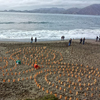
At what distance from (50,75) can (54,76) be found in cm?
38

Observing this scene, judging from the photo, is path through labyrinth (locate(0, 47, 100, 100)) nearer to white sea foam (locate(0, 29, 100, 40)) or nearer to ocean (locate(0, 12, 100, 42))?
ocean (locate(0, 12, 100, 42))

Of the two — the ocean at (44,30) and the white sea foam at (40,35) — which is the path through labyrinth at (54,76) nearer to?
the ocean at (44,30)

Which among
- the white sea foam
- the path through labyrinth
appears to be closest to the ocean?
the white sea foam

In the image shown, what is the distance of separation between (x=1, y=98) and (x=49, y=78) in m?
4.00

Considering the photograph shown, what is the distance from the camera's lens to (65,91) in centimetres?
845

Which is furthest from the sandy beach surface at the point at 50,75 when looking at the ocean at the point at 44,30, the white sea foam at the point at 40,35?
the white sea foam at the point at 40,35

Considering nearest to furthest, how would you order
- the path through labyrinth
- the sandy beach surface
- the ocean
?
the sandy beach surface, the path through labyrinth, the ocean

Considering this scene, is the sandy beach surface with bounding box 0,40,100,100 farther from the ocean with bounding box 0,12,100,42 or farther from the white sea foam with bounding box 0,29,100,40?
the white sea foam with bounding box 0,29,100,40

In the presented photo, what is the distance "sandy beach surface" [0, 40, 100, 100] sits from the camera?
322 inches

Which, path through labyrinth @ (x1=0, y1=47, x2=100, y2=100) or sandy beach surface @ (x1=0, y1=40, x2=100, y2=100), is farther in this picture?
path through labyrinth @ (x1=0, y1=47, x2=100, y2=100)

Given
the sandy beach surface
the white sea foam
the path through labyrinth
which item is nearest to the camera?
the sandy beach surface

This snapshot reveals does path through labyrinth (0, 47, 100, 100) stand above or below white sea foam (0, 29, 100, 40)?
below

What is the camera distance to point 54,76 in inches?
413

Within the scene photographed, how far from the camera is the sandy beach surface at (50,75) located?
26.9 ft
